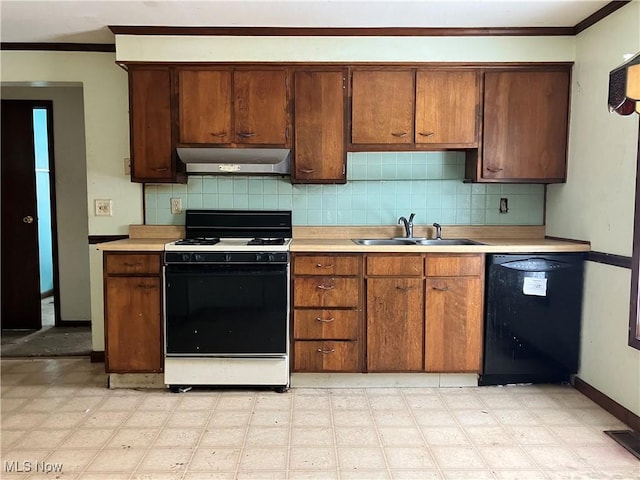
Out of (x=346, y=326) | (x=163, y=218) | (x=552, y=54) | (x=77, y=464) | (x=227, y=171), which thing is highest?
(x=552, y=54)

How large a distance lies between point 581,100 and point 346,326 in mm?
2100

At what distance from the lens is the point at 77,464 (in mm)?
2133

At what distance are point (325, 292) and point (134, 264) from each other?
1204 millimetres

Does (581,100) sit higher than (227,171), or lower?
higher

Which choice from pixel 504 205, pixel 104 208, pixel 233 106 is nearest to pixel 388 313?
pixel 504 205

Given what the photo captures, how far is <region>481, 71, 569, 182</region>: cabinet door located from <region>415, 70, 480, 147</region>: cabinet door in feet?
0.30

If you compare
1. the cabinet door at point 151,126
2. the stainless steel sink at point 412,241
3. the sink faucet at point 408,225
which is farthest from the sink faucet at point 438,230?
the cabinet door at point 151,126

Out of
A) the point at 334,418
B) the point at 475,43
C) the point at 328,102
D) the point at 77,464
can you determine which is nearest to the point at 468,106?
the point at 475,43

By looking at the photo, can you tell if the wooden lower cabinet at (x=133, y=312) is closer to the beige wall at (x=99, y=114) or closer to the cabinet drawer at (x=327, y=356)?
the beige wall at (x=99, y=114)

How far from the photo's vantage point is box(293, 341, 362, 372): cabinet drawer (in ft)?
9.72

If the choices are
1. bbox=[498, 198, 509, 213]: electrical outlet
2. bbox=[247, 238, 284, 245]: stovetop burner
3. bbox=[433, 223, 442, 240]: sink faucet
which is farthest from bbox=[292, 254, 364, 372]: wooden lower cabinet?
bbox=[498, 198, 509, 213]: electrical outlet

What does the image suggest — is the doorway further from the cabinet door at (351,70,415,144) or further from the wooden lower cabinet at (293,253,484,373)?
the cabinet door at (351,70,415,144)

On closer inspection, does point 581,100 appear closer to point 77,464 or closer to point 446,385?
point 446,385

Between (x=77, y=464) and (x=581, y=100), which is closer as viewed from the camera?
(x=77, y=464)
